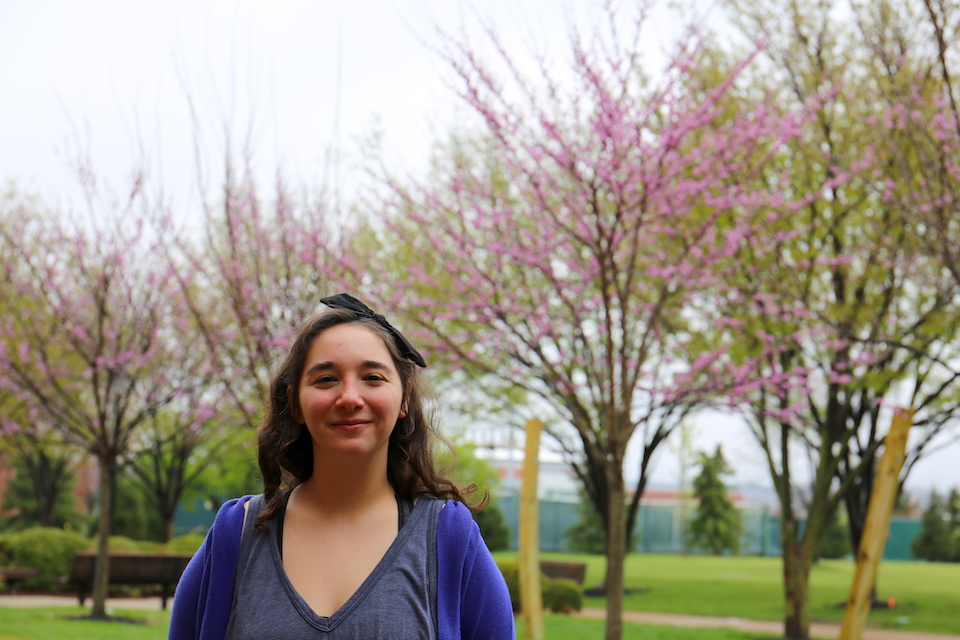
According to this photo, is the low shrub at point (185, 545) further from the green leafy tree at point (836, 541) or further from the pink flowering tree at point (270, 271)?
the green leafy tree at point (836, 541)

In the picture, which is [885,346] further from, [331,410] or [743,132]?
[331,410]

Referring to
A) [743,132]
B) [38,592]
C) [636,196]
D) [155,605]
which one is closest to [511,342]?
[636,196]

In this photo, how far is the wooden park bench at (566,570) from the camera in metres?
16.8

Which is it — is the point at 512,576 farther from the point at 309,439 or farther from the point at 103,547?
the point at 309,439

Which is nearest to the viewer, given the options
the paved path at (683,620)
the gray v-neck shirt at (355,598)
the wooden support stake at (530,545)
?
the gray v-neck shirt at (355,598)

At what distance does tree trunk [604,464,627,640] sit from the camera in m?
7.75

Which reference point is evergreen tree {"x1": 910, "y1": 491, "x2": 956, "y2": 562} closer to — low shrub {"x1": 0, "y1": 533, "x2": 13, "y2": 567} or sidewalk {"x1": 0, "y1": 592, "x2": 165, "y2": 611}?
sidewalk {"x1": 0, "y1": 592, "x2": 165, "y2": 611}

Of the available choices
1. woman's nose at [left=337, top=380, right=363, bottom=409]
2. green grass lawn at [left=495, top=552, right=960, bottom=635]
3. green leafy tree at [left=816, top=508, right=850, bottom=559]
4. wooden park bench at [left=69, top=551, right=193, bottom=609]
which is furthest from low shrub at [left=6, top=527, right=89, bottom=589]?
green leafy tree at [left=816, top=508, right=850, bottom=559]

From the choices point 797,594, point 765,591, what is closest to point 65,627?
point 797,594

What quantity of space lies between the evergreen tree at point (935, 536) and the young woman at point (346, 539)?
38.8 metres

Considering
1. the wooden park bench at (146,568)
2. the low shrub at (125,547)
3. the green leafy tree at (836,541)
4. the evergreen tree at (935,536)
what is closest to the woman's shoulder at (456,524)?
the wooden park bench at (146,568)

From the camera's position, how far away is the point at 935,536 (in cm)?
3597

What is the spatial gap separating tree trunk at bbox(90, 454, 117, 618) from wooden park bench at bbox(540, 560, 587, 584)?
806cm

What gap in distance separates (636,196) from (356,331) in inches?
284
